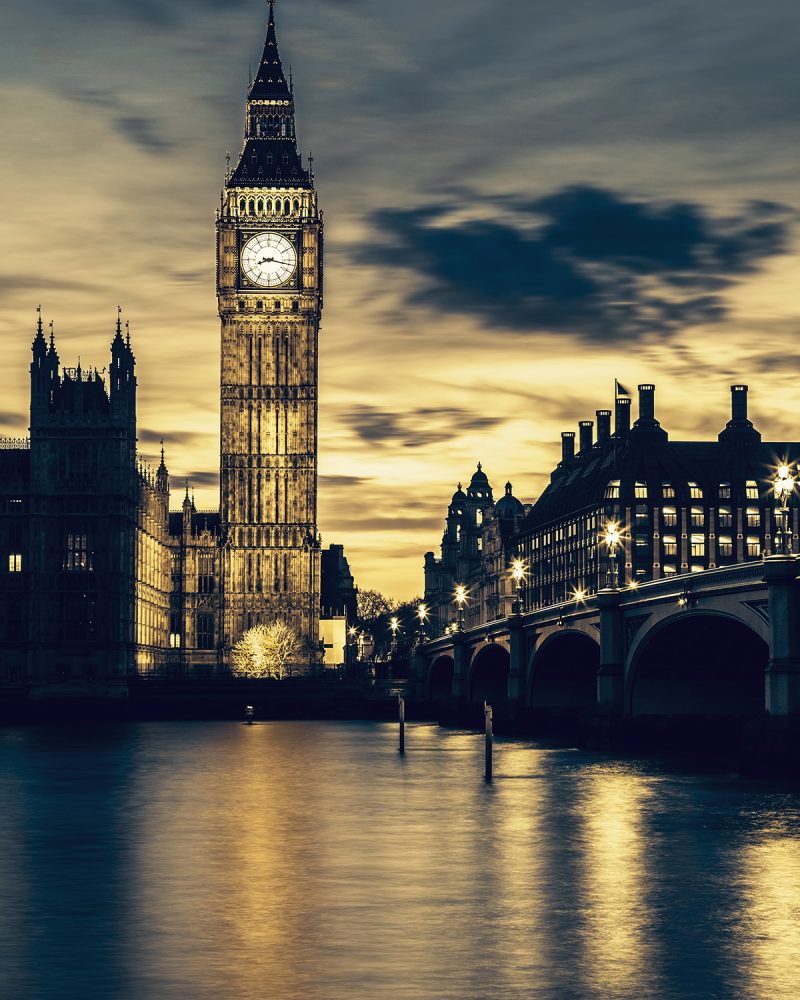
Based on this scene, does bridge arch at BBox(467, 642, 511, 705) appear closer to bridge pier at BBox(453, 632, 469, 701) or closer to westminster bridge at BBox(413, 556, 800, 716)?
westminster bridge at BBox(413, 556, 800, 716)

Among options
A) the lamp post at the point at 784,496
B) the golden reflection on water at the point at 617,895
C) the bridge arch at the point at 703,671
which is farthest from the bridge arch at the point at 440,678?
the golden reflection on water at the point at 617,895

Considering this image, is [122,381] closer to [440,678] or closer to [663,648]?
[440,678]

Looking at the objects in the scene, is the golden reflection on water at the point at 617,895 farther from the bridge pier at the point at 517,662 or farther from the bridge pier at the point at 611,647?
the bridge pier at the point at 517,662

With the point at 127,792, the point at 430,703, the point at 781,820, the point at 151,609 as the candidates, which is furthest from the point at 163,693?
the point at 781,820

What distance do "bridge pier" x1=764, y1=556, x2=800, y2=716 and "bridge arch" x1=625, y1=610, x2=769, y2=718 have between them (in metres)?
25.8

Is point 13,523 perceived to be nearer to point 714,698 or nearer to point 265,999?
point 714,698

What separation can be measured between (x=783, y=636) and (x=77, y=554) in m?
112

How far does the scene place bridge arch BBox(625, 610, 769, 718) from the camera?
306 ft

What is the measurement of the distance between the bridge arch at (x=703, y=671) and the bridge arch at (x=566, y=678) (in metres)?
22.8

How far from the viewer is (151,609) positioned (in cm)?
19700

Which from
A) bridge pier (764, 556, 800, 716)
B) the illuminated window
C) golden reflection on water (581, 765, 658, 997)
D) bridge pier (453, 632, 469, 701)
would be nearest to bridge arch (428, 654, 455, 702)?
bridge pier (453, 632, 469, 701)

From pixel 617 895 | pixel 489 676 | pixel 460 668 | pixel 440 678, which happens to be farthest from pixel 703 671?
pixel 440 678

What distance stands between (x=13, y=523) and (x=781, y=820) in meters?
124

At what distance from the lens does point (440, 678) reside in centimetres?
17725
